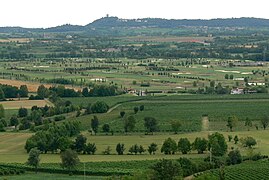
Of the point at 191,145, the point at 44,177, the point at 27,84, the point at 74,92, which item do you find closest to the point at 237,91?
the point at 74,92

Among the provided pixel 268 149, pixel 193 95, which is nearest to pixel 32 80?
pixel 193 95

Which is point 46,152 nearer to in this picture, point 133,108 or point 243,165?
point 243,165

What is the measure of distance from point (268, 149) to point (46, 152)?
13674mm

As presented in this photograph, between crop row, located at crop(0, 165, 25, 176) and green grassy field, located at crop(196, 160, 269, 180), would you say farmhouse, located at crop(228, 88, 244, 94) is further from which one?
crop row, located at crop(0, 165, 25, 176)

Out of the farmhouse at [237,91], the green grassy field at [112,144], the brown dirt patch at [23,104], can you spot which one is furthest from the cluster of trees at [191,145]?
the farmhouse at [237,91]

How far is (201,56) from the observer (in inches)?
4683

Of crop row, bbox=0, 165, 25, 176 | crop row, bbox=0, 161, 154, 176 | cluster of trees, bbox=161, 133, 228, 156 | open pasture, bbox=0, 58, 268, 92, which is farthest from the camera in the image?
open pasture, bbox=0, 58, 268, 92

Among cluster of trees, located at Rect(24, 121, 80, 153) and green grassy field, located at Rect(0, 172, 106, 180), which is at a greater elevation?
cluster of trees, located at Rect(24, 121, 80, 153)

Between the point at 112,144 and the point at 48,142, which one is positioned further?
the point at 112,144

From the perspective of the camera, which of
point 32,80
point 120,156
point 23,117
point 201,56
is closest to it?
point 120,156

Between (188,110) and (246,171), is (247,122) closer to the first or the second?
(188,110)

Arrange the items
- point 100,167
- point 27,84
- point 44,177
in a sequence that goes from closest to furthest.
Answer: point 44,177
point 100,167
point 27,84

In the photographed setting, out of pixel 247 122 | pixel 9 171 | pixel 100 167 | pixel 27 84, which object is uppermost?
pixel 247 122

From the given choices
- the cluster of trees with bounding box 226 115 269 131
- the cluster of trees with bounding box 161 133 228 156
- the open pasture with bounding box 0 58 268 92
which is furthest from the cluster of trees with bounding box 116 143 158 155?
the open pasture with bounding box 0 58 268 92
